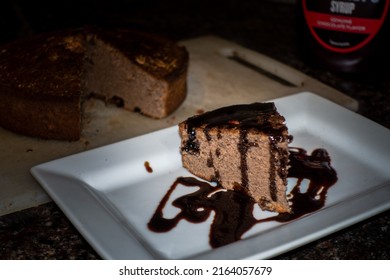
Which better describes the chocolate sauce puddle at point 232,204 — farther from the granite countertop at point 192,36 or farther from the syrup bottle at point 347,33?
the syrup bottle at point 347,33

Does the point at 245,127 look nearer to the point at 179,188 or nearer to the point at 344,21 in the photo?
the point at 179,188

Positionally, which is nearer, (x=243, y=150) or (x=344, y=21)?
(x=243, y=150)

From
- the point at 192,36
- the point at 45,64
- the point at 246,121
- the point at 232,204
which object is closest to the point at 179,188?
the point at 232,204

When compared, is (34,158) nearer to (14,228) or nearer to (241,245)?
(14,228)

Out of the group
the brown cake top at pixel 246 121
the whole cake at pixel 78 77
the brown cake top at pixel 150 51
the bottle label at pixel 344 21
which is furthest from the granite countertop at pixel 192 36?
the brown cake top at pixel 150 51

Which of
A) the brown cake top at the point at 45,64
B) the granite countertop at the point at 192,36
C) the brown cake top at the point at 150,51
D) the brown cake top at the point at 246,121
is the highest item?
the brown cake top at the point at 246,121

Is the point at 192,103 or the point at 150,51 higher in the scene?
the point at 150,51
